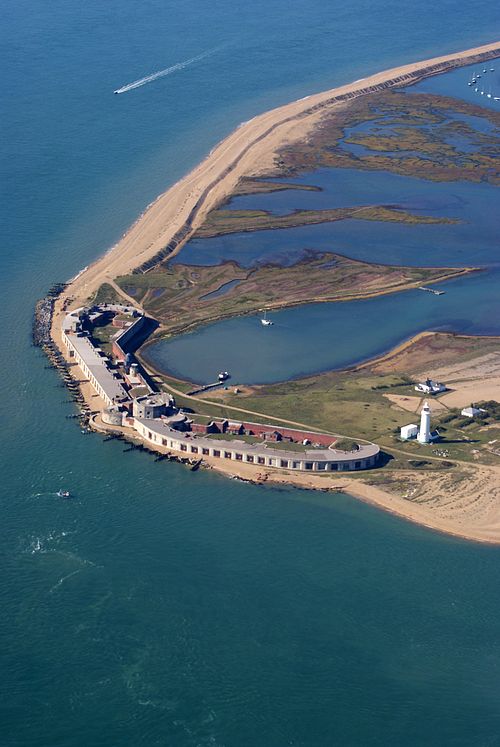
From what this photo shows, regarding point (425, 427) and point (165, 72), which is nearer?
point (425, 427)

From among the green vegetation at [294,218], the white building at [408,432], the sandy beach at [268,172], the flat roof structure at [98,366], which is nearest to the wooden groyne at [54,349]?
the sandy beach at [268,172]

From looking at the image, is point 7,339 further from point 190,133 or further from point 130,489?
point 190,133

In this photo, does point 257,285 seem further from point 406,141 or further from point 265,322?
point 406,141

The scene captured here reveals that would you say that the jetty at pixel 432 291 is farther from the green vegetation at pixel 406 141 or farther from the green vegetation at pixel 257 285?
the green vegetation at pixel 406 141

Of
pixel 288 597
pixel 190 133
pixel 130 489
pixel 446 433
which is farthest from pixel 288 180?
pixel 288 597

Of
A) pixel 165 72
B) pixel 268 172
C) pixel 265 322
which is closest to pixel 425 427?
pixel 265 322

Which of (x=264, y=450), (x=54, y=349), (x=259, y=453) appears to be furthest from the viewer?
(x=54, y=349)
